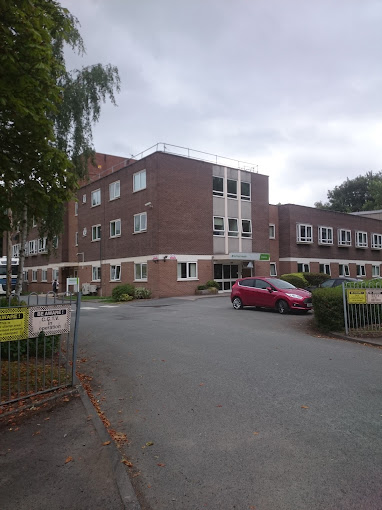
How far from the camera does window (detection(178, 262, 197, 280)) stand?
27000 millimetres

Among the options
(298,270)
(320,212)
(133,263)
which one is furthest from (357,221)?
(133,263)

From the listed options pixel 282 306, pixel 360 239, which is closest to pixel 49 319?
pixel 282 306

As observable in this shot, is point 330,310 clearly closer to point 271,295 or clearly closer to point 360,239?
point 271,295

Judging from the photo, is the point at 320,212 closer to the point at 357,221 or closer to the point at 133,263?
the point at 357,221

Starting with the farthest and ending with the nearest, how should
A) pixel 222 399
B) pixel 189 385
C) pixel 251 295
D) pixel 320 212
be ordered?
pixel 320 212
pixel 251 295
pixel 189 385
pixel 222 399

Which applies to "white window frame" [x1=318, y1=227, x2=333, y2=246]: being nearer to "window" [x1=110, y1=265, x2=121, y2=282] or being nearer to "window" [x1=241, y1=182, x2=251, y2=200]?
"window" [x1=241, y1=182, x2=251, y2=200]

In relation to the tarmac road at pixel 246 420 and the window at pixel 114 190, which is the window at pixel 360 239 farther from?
the tarmac road at pixel 246 420

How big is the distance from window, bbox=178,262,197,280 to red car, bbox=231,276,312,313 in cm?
918

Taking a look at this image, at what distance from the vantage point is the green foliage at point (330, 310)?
10.9 metres

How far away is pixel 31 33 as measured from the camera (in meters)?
5.11

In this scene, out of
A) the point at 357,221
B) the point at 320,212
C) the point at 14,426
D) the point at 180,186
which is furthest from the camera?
the point at 357,221

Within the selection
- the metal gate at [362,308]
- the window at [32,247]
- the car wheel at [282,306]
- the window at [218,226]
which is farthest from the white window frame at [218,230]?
the window at [32,247]

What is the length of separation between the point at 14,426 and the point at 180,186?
79.3 feet

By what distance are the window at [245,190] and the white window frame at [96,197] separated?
42.2ft
